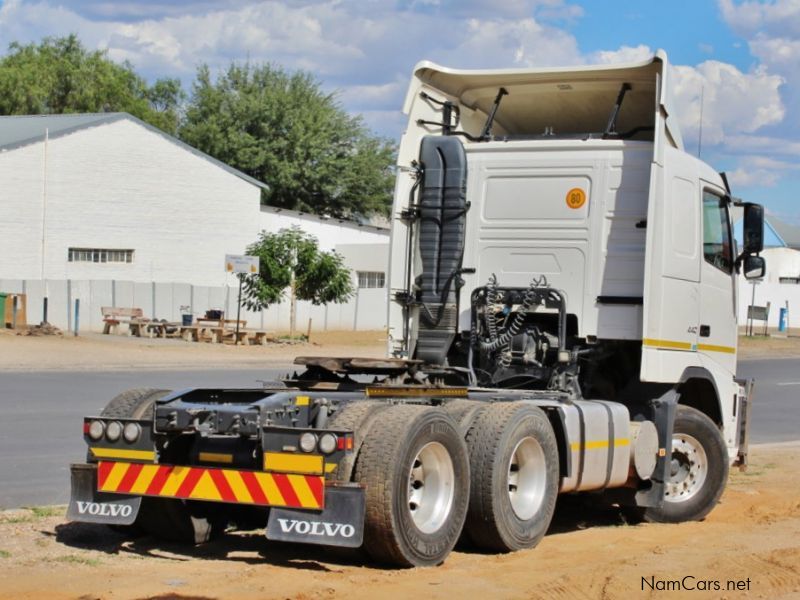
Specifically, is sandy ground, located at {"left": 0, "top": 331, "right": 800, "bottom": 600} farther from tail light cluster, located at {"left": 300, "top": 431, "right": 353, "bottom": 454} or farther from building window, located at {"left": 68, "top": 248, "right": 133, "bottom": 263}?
building window, located at {"left": 68, "top": 248, "right": 133, "bottom": 263}

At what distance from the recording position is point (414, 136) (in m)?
11.3

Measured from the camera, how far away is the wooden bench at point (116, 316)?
135 ft

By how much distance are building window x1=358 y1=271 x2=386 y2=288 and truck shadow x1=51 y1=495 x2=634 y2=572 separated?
4612cm

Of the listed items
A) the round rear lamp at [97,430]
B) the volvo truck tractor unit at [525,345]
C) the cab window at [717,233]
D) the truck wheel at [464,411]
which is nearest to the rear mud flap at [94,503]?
the volvo truck tractor unit at [525,345]

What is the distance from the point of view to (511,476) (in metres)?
8.62

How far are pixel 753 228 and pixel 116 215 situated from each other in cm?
3787

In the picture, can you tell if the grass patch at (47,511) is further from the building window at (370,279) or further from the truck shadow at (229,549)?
the building window at (370,279)

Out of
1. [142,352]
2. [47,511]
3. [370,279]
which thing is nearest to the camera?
[47,511]

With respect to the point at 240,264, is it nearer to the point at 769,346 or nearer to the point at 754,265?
the point at 769,346

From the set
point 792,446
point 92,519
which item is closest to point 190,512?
point 92,519

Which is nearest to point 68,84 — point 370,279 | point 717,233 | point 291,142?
point 291,142

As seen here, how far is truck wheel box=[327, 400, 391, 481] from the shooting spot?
720 cm

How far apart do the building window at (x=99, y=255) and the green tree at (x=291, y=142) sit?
21.0 m

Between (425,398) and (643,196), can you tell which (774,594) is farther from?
(643,196)
